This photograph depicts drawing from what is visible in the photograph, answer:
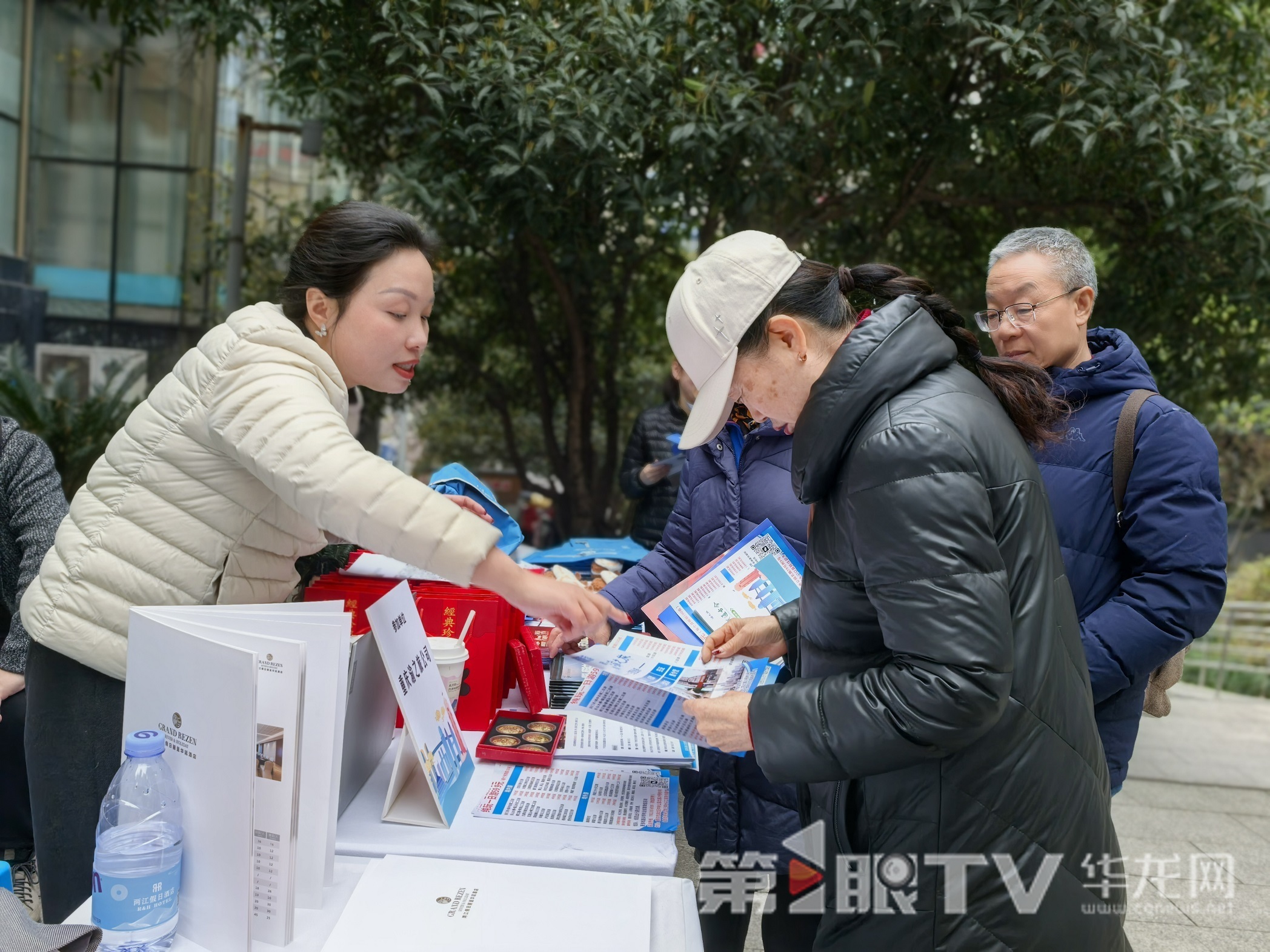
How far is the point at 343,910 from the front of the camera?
1354 mm

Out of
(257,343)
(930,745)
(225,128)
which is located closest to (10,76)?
(225,128)

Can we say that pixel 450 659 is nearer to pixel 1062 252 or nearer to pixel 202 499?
pixel 202 499

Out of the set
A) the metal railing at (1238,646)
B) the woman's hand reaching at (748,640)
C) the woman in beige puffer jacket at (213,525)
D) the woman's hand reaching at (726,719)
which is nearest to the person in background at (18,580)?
the woman in beige puffer jacket at (213,525)

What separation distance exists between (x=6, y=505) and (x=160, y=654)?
1472mm

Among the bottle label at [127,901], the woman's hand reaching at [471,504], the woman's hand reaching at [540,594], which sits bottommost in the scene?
the bottle label at [127,901]

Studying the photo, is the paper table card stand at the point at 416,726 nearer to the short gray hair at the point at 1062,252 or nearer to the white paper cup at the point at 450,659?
the white paper cup at the point at 450,659

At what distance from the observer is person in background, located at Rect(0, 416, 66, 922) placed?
235 cm

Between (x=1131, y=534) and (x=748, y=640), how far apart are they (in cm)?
94

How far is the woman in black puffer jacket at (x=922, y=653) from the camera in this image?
4.10ft

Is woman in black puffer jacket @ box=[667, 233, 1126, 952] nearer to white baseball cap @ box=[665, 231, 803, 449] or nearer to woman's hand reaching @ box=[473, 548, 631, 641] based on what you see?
white baseball cap @ box=[665, 231, 803, 449]

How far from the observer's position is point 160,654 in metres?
1.31

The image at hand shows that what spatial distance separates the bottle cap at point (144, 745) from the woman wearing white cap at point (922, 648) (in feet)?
2.50

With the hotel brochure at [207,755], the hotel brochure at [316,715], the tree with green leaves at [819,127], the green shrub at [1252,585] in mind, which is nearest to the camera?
the hotel brochure at [207,755]

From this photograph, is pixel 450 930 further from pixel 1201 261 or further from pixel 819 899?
pixel 1201 261
